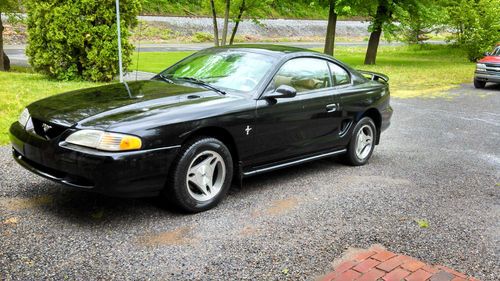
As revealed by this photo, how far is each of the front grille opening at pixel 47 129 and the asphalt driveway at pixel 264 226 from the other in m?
0.69

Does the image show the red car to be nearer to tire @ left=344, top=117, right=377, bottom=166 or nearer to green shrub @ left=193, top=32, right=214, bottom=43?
tire @ left=344, top=117, right=377, bottom=166

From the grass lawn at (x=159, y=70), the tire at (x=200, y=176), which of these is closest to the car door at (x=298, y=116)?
the tire at (x=200, y=176)

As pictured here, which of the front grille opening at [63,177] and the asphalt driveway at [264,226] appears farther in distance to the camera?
the front grille opening at [63,177]

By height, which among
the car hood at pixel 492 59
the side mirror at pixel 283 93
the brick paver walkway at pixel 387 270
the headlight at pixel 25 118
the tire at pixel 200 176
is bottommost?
the brick paver walkway at pixel 387 270

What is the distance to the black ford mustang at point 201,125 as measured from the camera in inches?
154

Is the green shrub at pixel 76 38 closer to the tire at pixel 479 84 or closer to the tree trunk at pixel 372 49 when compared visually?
the tire at pixel 479 84

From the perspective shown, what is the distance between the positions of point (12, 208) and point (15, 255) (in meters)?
0.99

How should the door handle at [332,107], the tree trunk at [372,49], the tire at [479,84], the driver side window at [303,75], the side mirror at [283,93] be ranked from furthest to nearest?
the tree trunk at [372,49] < the tire at [479,84] < the door handle at [332,107] < the driver side window at [303,75] < the side mirror at [283,93]

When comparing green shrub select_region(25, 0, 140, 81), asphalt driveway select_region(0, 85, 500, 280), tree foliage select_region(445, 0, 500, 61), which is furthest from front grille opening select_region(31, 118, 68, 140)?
tree foliage select_region(445, 0, 500, 61)

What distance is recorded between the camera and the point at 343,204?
16.2 feet

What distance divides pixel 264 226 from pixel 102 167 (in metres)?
1.45

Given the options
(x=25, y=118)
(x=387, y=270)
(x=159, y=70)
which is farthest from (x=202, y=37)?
(x=387, y=270)

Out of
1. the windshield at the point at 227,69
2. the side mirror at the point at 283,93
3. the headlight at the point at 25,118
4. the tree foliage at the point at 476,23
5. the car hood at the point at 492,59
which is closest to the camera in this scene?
the headlight at the point at 25,118

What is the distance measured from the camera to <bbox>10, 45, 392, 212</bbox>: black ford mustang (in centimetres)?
390
